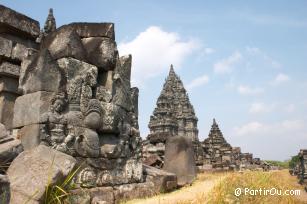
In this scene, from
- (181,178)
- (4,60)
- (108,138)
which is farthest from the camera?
(181,178)

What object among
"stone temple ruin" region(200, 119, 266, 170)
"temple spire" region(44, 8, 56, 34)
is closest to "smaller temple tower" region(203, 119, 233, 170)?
"stone temple ruin" region(200, 119, 266, 170)

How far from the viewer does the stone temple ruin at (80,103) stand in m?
4.92

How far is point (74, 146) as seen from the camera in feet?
16.5

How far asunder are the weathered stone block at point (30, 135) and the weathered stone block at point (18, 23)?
92.9 inches

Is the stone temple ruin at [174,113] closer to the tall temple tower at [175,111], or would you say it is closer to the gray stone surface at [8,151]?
the tall temple tower at [175,111]

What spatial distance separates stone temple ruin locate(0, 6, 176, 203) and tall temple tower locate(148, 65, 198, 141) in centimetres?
2635

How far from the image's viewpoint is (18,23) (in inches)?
250

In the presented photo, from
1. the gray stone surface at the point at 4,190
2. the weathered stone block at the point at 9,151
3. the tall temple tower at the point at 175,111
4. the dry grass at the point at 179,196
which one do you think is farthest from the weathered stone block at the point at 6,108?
the tall temple tower at the point at 175,111

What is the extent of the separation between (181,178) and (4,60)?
501 cm

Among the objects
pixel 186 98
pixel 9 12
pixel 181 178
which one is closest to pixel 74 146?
pixel 9 12

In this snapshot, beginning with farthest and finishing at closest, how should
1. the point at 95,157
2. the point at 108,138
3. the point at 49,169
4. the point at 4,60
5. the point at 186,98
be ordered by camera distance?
the point at 186,98, the point at 4,60, the point at 108,138, the point at 95,157, the point at 49,169

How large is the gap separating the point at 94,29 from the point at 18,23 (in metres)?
1.54

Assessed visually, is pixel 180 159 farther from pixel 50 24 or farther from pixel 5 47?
pixel 5 47

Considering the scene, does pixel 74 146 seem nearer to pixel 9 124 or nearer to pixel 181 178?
pixel 9 124
